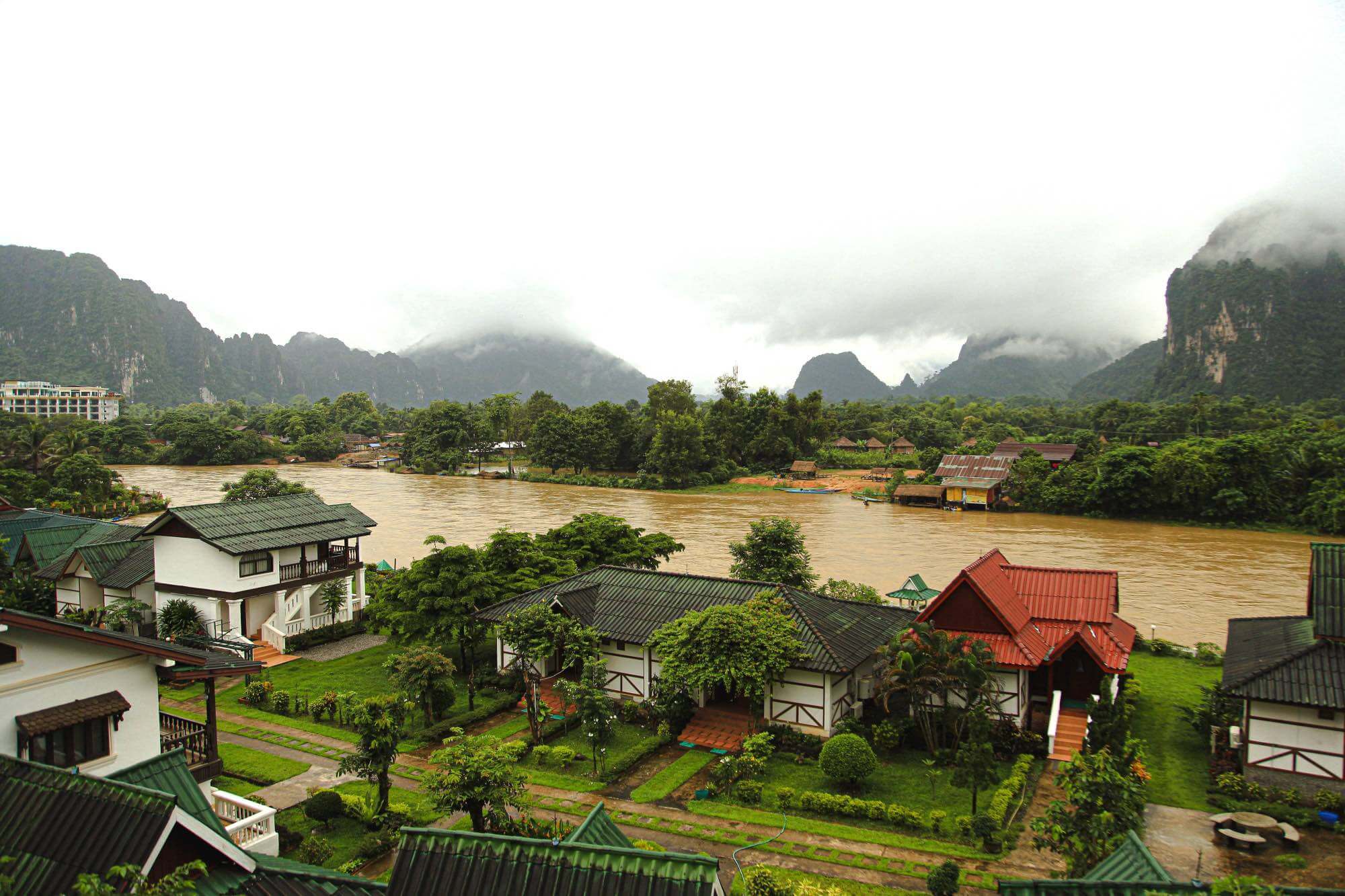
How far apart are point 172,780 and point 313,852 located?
14.2ft

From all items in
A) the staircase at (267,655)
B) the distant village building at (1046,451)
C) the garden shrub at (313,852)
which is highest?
the distant village building at (1046,451)

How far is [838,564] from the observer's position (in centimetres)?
3516

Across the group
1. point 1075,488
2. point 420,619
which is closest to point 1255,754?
point 420,619

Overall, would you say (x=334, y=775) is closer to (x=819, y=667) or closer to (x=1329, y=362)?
(x=819, y=667)

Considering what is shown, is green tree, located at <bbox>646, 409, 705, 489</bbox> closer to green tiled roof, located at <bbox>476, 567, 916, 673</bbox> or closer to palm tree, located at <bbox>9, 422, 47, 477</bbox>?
palm tree, located at <bbox>9, 422, 47, 477</bbox>

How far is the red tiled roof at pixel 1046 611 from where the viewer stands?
15.1 meters

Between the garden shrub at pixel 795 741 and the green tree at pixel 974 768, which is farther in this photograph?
the garden shrub at pixel 795 741

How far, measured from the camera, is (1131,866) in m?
6.18

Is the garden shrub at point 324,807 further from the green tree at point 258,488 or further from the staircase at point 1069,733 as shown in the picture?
the green tree at point 258,488

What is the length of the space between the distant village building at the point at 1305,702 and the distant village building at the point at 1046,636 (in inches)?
104

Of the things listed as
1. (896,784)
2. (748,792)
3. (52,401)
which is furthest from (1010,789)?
(52,401)

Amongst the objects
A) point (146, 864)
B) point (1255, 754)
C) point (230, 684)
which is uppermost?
point (146, 864)

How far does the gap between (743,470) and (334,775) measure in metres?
64.5

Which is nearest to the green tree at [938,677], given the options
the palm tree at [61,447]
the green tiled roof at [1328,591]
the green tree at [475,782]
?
the green tiled roof at [1328,591]
